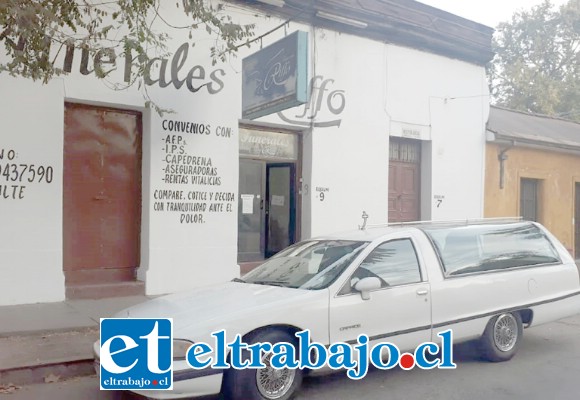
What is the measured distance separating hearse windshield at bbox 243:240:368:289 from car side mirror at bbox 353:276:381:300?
228 mm

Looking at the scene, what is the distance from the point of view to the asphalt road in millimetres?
5530

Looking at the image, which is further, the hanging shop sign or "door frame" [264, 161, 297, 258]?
"door frame" [264, 161, 297, 258]

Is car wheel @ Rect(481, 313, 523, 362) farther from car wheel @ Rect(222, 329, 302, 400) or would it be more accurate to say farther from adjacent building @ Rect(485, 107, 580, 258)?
adjacent building @ Rect(485, 107, 580, 258)

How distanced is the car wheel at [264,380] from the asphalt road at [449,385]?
0.37m

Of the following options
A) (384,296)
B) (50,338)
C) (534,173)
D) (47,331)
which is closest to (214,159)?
(47,331)

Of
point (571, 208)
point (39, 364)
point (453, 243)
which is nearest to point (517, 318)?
point (453, 243)

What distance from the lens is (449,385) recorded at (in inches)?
229

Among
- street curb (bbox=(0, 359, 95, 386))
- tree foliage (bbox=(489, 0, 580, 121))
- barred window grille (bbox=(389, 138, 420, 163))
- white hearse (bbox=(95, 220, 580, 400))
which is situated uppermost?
tree foliage (bbox=(489, 0, 580, 121))

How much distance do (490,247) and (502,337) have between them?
1004 mm

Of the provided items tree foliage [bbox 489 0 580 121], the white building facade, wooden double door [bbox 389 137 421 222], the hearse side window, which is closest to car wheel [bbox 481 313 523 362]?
the hearse side window

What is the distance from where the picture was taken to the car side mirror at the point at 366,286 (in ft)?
18.2

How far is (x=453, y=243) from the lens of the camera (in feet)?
21.8
